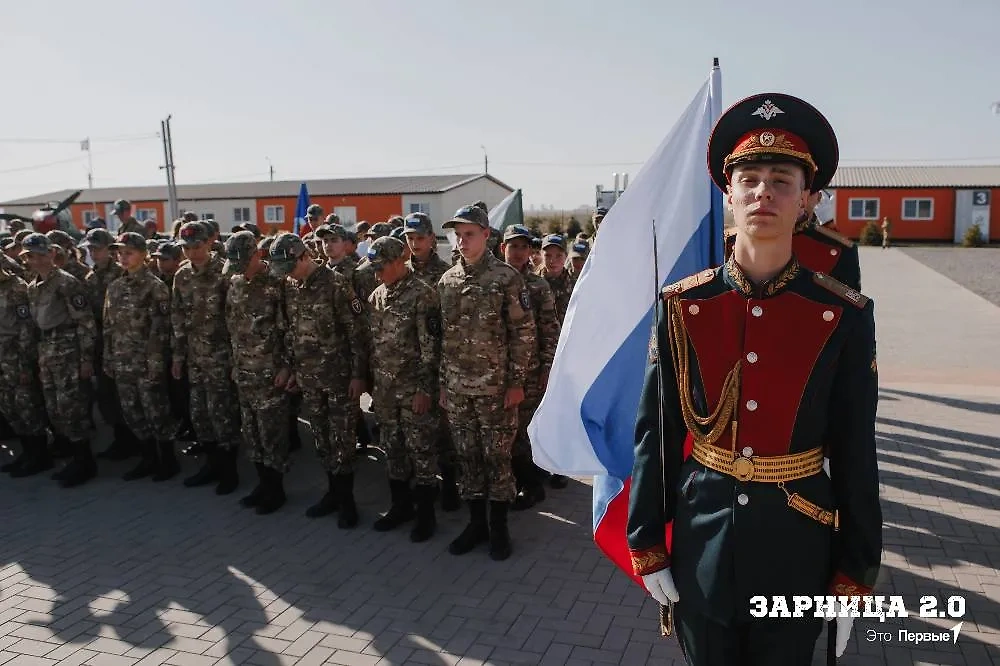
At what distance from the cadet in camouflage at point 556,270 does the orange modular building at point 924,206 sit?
32.8m

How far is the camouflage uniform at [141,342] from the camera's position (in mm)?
6457

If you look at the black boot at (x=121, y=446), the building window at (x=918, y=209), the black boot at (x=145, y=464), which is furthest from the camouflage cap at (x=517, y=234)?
the building window at (x=918, y=209)

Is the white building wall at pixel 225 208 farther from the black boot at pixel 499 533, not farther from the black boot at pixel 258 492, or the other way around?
the black boot at pixel 499 533

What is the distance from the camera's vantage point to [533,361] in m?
5.43

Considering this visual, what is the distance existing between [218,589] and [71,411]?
2.90 m

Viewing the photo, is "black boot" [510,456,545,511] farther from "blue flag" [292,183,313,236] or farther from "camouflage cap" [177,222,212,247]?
"blue flag" [292,183,313,236]

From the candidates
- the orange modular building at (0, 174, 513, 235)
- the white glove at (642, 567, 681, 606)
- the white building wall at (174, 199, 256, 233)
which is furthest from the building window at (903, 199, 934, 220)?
the white glove at (642, 567, 681, 606)

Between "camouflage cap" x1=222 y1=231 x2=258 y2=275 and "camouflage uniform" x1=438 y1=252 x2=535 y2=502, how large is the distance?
5.25 ft

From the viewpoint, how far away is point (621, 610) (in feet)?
13.6

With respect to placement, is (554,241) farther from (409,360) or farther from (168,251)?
(168,251)

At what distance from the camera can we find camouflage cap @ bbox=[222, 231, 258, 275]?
5598 mm

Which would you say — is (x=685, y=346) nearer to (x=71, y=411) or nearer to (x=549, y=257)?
(x=549, y=257)

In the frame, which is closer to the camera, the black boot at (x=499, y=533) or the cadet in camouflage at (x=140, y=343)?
the black boot at (x=499, y=533)

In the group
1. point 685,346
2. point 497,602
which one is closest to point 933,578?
point 497,602
